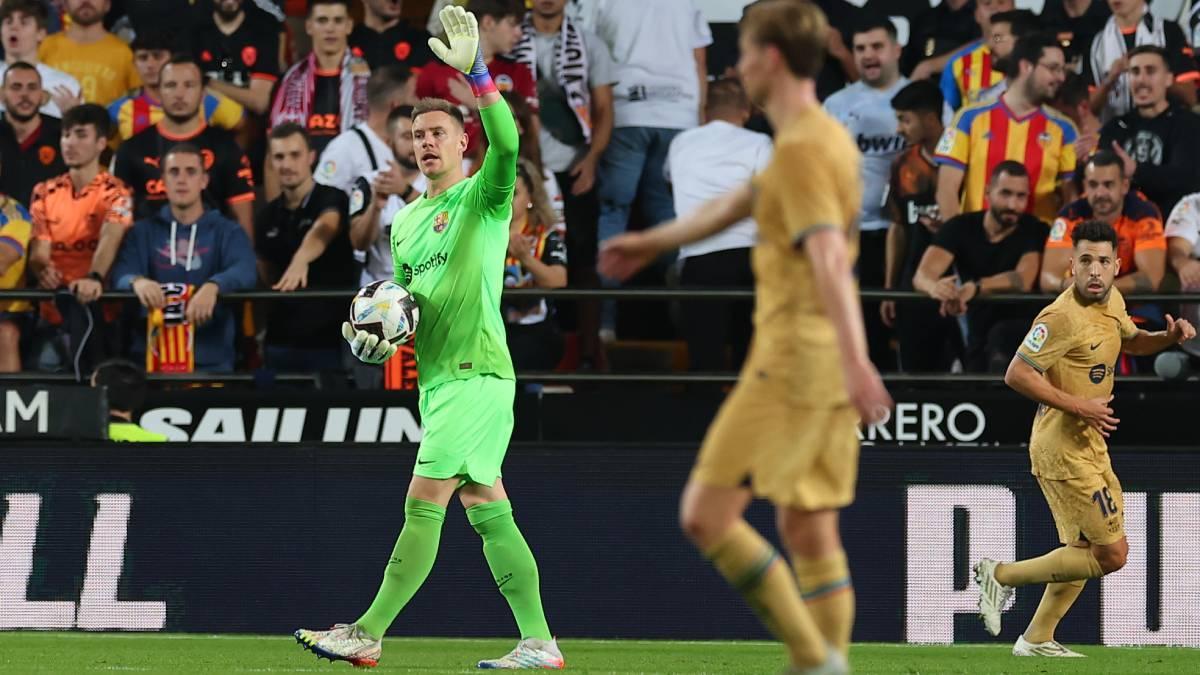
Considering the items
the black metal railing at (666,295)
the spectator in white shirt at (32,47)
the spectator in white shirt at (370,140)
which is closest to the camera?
the black metal railing at (666,295)

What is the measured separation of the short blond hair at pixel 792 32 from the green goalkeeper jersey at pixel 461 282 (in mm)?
2646

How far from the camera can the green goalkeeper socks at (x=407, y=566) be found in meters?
7.31

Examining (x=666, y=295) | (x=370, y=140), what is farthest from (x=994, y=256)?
(x=370, y=140)

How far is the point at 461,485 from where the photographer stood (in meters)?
7.59

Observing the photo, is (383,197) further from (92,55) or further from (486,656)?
(486,656)

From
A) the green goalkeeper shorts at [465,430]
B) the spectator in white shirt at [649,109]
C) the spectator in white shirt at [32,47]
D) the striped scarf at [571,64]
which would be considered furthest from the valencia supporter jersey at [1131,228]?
the spectator in white shirt at [32,47]

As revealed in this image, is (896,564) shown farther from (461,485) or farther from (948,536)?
(461,485)

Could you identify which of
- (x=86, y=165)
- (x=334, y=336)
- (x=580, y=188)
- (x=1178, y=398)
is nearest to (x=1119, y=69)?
(x=1178, y=398)

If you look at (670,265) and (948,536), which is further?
(670,265)

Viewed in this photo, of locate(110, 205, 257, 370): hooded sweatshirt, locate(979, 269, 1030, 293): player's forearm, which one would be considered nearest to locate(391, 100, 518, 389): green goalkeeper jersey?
locate(110, 205, 257, 370): hooded sweatshirt

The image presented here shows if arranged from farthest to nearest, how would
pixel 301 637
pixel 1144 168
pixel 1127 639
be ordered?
pixel 1144 168
pixel 1127 639
pixel 301 637

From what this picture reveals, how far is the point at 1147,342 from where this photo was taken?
8.67m

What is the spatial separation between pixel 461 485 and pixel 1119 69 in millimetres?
6195

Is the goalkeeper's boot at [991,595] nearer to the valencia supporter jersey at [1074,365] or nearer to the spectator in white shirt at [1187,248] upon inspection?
the valencia supporter jersey at [1074,365]
